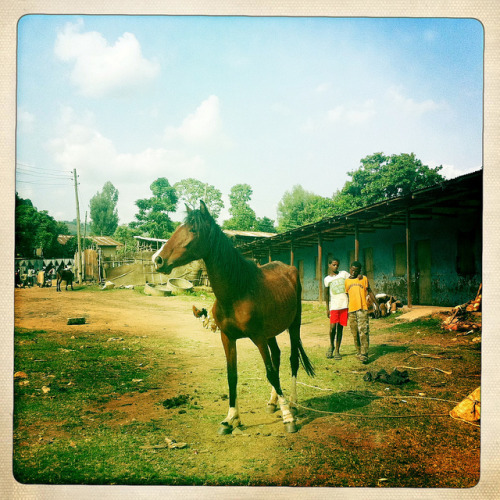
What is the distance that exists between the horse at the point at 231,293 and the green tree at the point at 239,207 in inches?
13.0

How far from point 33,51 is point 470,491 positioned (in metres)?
5.05

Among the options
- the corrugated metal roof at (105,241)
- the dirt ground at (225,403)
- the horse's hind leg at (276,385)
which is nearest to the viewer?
the dirt ground at (225,403)

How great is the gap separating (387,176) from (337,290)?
114 centimetres

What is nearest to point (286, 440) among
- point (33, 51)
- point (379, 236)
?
point (379, 236)

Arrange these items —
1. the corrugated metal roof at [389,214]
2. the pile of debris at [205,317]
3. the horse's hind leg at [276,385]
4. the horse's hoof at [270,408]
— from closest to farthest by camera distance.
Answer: the horse's hind leg at [276,385] < the horse's hoof at [270,408] < the corrugated metal roof at [389,214] < the pile of debris at [205,317]

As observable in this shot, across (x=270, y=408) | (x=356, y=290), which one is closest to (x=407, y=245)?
(x=356, y=290)

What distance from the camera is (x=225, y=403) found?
2.82 m

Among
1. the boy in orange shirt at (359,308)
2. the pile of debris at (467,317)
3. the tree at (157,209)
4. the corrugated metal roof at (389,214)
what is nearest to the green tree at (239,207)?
the corrugated metal roof at (389,214)

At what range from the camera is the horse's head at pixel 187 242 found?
251cm

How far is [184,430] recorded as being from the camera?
103 inches

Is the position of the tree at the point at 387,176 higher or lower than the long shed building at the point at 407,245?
higher

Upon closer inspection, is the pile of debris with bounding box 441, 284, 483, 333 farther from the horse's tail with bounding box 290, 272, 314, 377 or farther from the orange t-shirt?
the horse's tail with bounding box 290, 272, 314, 377

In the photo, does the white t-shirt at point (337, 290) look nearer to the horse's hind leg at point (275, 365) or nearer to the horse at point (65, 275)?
the horse's hind leg at point (275, 365)

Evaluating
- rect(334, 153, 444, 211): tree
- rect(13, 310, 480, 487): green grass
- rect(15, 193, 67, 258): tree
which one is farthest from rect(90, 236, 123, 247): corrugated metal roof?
rect(334, 153, 444, 211): tree
